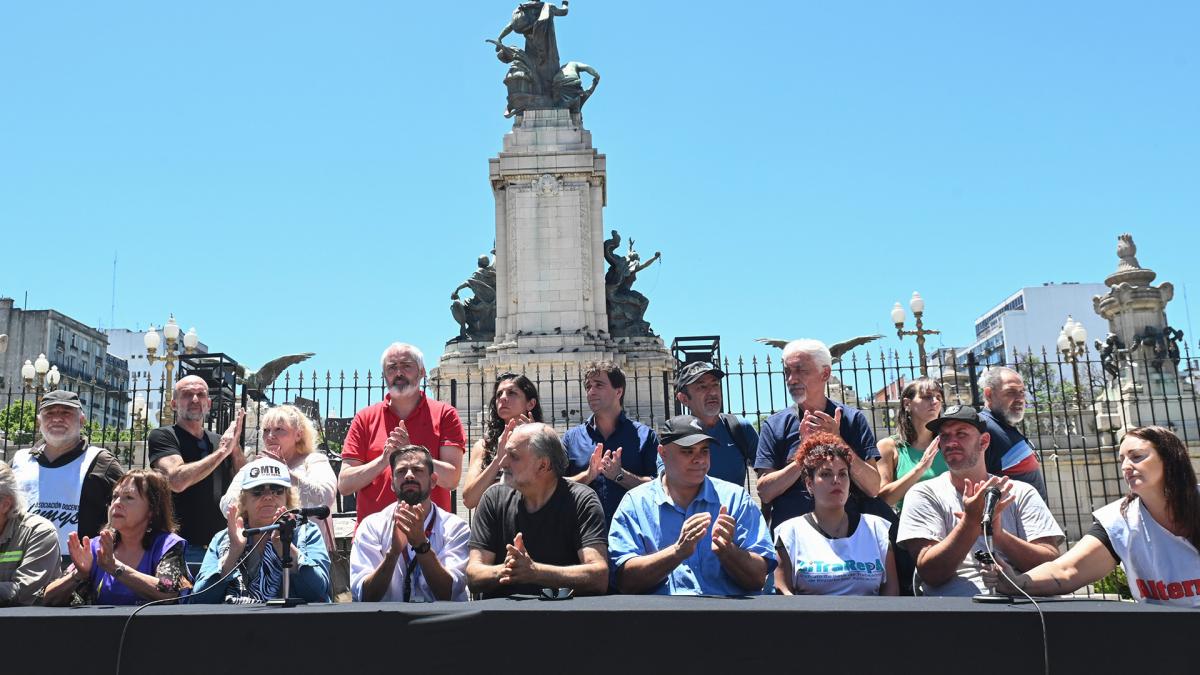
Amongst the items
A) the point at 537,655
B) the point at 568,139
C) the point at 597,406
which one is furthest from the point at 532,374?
the point at 537,655

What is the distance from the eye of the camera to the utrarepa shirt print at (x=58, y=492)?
6.05m

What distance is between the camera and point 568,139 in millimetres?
24453

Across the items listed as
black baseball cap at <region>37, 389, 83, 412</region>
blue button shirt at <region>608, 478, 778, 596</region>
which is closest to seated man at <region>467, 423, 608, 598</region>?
blue button shirt at <region>608, 478, 778, 596</region>

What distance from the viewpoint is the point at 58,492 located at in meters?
6.09

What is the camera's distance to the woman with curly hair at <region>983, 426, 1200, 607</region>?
4.11 metres

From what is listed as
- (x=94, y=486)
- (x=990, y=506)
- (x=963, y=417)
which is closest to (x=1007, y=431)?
(x=963, y=417)

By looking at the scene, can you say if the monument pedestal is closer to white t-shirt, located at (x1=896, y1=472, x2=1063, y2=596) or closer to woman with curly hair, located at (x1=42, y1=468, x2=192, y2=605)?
woman with curly hair, located at (x1=42, y1=468, x2=192, y2=605)

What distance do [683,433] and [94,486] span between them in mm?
3774

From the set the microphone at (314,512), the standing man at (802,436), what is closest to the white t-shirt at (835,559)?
the standing man at (802,436)

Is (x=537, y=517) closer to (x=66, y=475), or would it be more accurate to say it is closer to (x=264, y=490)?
(x=264, y=490)

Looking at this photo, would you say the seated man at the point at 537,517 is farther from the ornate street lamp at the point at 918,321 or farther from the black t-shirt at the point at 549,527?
the ornate street lamp at the point at 918,321

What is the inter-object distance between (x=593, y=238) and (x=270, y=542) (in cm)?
1959

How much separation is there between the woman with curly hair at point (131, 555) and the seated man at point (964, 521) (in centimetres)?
381

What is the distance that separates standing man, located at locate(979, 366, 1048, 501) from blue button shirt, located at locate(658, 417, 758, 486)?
1484 mm
